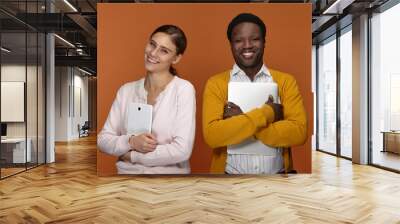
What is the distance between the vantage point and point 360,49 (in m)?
9.40

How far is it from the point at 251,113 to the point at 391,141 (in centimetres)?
311

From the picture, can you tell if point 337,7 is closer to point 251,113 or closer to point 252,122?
point 251,113

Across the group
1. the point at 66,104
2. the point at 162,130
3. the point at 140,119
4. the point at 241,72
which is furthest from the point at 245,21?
the point at 66,104

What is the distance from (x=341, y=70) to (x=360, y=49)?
1608mm

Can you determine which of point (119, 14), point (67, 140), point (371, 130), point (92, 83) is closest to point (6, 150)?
point (119, 14)

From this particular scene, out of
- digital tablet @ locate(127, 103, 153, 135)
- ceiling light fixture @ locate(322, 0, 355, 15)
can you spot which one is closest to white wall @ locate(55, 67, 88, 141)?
digital tablet @ locate(127, 103, 153, 135)

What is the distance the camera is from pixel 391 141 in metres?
8.49

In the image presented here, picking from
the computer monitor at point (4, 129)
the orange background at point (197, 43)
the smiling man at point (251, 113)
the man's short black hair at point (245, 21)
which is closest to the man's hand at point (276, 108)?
the smiling man at point (251, 113)

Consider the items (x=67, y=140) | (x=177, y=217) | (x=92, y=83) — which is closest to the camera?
(x=177, y=217)

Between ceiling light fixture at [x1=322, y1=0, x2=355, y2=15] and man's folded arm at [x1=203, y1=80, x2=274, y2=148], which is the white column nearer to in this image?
ceiling light fixture at [x1=322, y1=0, x2=355, y2=15]

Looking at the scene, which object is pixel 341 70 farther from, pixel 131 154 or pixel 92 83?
pixel 92 83

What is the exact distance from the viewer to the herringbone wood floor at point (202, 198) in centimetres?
465

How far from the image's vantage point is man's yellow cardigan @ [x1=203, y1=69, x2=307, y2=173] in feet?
23.6

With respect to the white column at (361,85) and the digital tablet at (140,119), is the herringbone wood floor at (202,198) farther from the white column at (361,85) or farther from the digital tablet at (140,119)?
the white column at (361,85)
